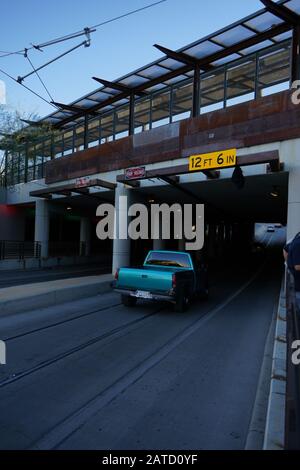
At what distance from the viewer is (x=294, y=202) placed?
13242 millimetres

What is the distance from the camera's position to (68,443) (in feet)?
11.4

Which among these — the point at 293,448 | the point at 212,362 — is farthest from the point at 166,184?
the point at 293,448

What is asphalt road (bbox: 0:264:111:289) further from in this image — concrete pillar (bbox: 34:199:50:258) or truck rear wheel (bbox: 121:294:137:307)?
concrete pillar (bbox: 34:199:50:258)

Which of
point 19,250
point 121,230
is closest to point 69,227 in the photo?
point 19,250

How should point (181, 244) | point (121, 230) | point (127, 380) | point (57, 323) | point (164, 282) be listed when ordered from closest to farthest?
1. point (127, 380)
2. point (57, 323)
3. point (164, 282)
4. point (121, 230)
5. point (181, 244)

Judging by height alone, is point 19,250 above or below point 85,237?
below

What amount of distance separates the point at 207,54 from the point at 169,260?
1066 cm

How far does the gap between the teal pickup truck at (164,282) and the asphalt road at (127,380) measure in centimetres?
61

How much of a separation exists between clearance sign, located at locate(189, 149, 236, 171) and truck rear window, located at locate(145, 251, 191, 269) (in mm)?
4210

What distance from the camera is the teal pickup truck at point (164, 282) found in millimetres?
10086

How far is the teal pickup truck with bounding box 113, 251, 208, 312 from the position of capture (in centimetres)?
1009

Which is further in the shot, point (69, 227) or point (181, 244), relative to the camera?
point (69, 227)

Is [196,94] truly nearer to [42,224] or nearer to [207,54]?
[207,54]

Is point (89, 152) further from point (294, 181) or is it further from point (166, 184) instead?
point (294, 181)
